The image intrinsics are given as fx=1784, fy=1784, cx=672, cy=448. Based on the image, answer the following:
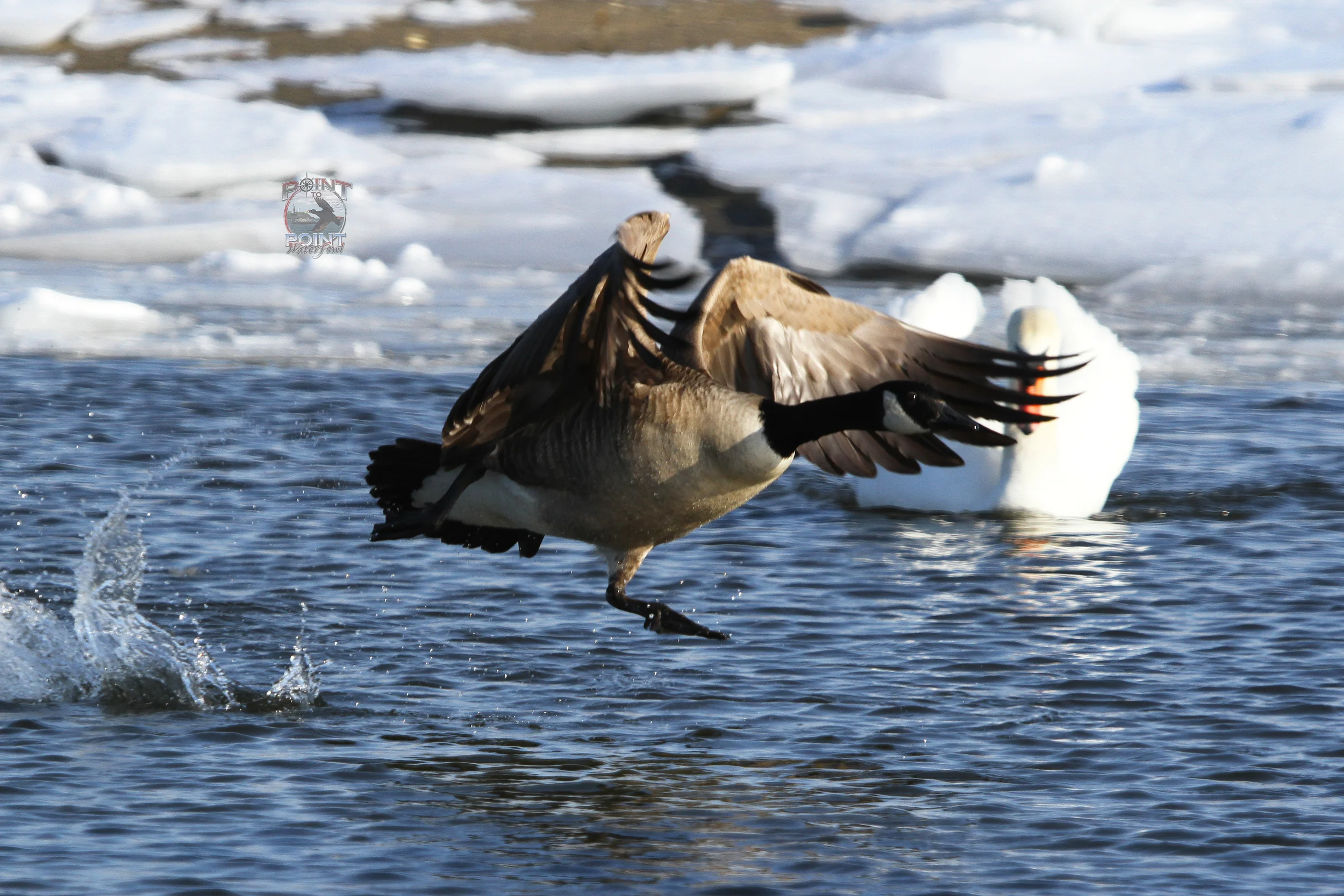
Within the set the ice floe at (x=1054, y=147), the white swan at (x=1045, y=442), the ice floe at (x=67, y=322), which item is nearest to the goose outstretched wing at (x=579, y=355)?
the white swan at (x=1045, y=442)

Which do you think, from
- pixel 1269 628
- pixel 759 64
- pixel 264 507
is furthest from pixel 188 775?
pixel 759 64

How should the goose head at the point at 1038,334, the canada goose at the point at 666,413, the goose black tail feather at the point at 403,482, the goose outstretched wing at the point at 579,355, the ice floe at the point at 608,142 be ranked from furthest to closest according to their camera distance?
1. the ice floe at the point at 608,142
2. the goose head at the point at 1038,334
3. the goose black tail feather at the point at 403,482
4. the canada goose at the point at 666,413
5. the goose outstretched wing at the point at 579,355

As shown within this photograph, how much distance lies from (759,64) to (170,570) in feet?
31.9

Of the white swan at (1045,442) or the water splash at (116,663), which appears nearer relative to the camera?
the water splash at (116,663)

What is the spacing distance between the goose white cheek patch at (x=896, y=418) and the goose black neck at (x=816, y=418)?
0.07 ft

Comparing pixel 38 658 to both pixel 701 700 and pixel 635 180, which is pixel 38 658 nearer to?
pixel 701 700

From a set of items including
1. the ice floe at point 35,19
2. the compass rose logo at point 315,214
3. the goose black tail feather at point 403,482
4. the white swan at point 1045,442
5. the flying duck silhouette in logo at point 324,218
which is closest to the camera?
the goose black tail feather at point 403,482

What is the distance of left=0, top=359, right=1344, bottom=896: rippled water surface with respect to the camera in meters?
4.92

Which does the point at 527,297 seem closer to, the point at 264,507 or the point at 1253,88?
the point at 264,507

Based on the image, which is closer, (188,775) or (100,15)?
(188,775)

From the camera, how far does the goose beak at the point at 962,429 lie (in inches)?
212

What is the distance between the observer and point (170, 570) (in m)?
7.47

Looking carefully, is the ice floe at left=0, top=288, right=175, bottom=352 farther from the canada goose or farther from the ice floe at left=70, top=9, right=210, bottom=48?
the ice floe at left=70, top=9, right=210, bottom=48

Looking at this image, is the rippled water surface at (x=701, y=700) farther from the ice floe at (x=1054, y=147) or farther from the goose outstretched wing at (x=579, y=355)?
the ice floe at (x=1054, y=147)
